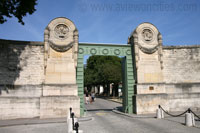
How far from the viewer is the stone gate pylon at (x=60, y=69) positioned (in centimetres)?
1163

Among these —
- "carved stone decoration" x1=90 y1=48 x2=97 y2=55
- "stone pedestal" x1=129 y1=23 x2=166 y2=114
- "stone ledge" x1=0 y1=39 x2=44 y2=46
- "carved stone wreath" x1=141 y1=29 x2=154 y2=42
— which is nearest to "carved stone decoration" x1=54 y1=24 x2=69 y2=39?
"stone ledge" x1=0 y1=39 x2=44 y2=46

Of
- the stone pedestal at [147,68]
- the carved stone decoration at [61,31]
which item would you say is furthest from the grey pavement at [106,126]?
the carved stone decoration at [61,31]

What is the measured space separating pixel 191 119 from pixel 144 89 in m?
4.72

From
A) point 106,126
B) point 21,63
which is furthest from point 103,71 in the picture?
point 106,126

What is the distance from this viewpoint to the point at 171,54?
14.4 meters

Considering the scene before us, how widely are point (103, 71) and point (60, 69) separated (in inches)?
920

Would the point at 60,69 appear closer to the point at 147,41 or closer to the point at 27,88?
the point at 27,88

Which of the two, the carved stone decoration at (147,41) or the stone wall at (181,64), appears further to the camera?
the stone wall at (181,64)

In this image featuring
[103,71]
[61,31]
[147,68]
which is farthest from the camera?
[103,71]

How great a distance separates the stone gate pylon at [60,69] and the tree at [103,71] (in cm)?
2231

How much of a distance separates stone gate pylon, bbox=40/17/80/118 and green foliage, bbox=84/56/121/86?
22.3m

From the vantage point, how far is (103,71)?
1395 inches

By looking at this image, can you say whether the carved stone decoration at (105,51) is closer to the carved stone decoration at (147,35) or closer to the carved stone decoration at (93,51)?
the carved stone decoration at (93,51)

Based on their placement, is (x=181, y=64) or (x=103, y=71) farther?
(x=103, y=71)
